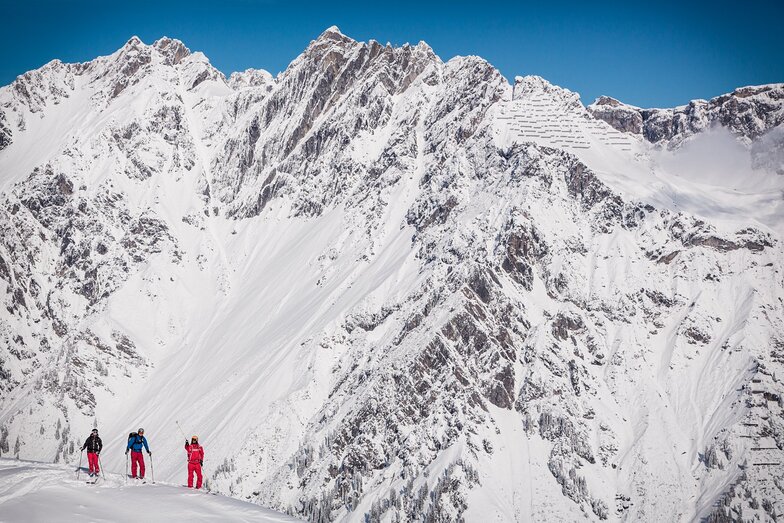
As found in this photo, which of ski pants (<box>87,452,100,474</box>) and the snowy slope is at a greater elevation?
ski pants (<box>87,452,100,474</box>)

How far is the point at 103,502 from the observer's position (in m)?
36.4

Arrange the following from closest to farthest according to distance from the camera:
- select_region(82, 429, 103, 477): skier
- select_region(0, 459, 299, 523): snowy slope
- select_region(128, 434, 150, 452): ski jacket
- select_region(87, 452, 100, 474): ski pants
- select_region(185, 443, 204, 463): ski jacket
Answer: select_region(0, 459, 299, 523): snowy slope → select_region(87, 452, 100, 474): ski pants → select_region(82, 429, 103, 477): skier → select_region(185, 443, 204, 463): ski jacket → select_region(128, 434, 150, 452): ski jacket

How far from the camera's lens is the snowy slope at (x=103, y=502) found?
3362cm

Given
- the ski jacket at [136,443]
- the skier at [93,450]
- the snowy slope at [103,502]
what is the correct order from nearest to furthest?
the snowy slope at [103,502], the skier at [93,450], the ski jacket at [136,443]

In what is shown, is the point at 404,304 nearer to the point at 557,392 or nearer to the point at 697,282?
the point at 557,392

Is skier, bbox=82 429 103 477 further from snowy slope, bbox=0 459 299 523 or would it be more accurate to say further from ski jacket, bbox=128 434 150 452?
ski jacket, bbox=128 434 150 452

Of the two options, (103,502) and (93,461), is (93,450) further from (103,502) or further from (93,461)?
(103,502)

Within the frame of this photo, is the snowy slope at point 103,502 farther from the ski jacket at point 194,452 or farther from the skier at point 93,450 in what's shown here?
the ski jacket at point 194,452

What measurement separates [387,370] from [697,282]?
79240mm

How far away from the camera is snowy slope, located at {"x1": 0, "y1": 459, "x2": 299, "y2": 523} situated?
110 ft

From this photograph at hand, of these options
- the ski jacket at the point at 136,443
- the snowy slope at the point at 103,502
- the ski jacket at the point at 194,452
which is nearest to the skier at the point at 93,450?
the snowy slope at the point at 103,502

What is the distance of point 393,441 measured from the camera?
170750mm

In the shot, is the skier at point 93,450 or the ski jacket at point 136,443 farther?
the ski jacket at point 136,443

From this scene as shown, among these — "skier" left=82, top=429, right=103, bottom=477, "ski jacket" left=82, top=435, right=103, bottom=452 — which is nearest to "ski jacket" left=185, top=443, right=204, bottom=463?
"skier" left=82, top=429, right=103, bottom=477
